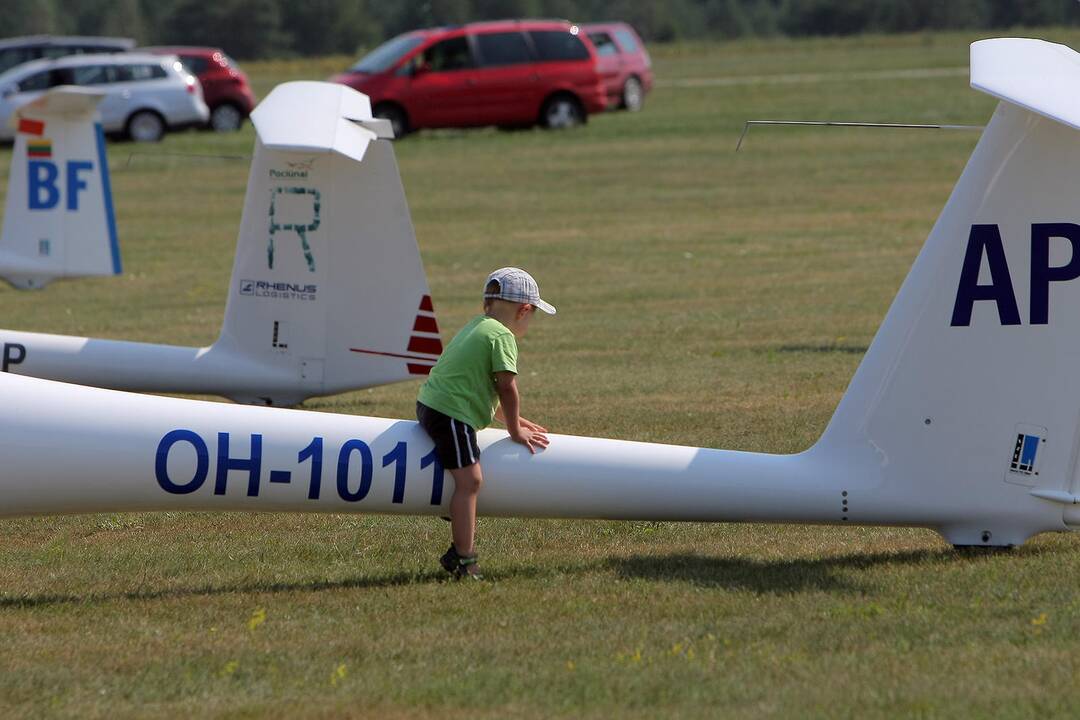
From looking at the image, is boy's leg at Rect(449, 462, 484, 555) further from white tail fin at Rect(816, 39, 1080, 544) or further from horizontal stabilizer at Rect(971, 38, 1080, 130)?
horizontal stabilizer at Rect(971, 38, 1080, 130)

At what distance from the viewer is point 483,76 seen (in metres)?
32.4

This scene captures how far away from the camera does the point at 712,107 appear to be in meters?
36.9

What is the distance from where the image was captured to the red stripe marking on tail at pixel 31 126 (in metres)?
15.0

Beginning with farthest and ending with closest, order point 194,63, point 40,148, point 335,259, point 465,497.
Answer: point 194,63
point 40,148
point 335,259
point 465,497

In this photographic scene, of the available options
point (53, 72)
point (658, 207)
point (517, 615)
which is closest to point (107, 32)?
point (53, 72)

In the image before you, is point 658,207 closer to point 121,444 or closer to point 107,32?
point 121,444

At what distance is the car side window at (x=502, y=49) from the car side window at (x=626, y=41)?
346 cm

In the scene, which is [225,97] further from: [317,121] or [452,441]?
[452,441]

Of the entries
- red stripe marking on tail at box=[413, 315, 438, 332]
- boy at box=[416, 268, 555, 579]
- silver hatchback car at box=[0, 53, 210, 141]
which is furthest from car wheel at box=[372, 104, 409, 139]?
boy at box=[416, 268, 555, 579]

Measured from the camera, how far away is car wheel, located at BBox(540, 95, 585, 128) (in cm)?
3306

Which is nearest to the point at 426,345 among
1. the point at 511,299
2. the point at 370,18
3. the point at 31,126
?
the point at 511,299

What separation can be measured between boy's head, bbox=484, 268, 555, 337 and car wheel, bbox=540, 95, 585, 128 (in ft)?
87.3

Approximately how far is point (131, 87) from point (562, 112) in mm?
9112

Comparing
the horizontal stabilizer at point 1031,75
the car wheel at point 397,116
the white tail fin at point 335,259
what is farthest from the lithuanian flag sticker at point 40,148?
the car wheel at point 397,116
